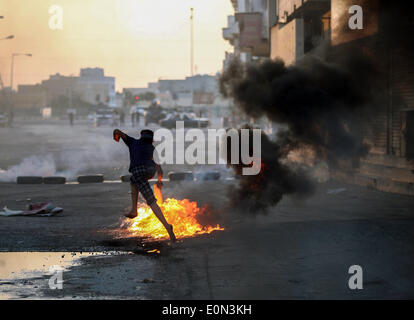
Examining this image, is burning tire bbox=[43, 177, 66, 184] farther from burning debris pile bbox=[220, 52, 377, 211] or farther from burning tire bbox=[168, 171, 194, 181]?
burning debris pile bbox=[220, 52, 377, 211]

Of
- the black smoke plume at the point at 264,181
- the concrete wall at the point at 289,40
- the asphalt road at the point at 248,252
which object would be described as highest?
the concrete wall at the point at 289,40

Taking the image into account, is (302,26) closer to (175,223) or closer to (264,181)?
(264,181)

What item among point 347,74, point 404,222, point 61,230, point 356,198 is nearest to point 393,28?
point 347,74

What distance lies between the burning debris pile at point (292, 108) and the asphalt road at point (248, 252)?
57cm

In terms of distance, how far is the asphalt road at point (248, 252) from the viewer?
5578 millimetres

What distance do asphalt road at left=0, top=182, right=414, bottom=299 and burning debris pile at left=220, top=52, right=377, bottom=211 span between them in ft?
1.86

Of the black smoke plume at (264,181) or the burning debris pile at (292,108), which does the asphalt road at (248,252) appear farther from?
the burning debris pile at (292,108)

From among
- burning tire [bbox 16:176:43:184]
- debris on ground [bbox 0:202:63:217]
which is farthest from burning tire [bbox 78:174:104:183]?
debris on ground [bbox 0:202:63:217]

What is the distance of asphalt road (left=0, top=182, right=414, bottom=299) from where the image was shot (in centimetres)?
558

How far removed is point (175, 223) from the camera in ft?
29.2

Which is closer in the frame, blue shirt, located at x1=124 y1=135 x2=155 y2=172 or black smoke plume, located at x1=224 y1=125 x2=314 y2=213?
blue shirt, located at x1=124 y1=135 x2=155 y2=172

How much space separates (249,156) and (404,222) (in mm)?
2614

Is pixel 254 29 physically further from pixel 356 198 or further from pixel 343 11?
pixel 356 198

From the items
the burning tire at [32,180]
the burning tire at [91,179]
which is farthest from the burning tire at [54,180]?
the burning tire at [91,179]
